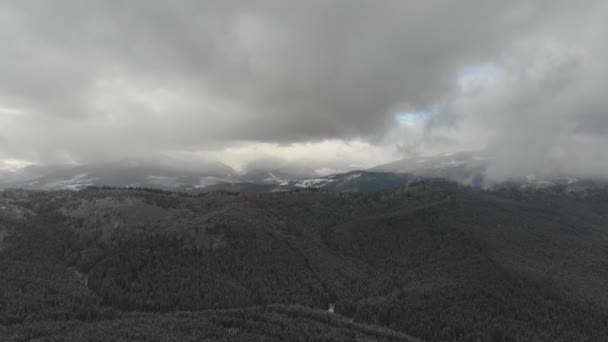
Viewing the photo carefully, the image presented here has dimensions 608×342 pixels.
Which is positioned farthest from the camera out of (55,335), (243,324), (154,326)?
(243,324)

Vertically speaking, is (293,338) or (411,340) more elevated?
(293,338)

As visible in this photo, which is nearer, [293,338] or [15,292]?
[293,338]

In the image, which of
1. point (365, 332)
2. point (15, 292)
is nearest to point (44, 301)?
point (15, 292)

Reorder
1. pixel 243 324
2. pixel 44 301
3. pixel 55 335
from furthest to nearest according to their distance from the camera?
pixel 44 301 → pixel 243 324 → pixel 55 335

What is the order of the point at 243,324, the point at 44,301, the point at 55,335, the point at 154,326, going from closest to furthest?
the point at 55,335
the point at 154,326
the point at 243,324
the point at 44,301

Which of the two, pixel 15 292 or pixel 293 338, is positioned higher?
pixel 15 292

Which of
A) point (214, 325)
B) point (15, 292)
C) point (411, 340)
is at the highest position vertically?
point (15, 292)

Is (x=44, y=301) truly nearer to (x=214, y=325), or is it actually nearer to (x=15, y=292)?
(x=15, y=292)

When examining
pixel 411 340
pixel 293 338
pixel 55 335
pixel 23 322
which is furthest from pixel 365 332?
pixel 23 322

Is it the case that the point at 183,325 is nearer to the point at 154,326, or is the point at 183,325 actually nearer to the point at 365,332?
the point at 154,326
